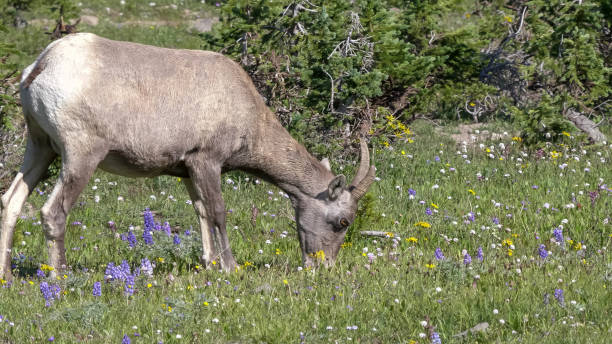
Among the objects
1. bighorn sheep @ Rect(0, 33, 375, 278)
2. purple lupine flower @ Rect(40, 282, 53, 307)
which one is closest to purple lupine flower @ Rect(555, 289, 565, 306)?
bighorn sheep @ Rect(0, 33, 375, 278)

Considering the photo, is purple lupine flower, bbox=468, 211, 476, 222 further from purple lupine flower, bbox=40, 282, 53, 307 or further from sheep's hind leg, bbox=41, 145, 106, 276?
purple lupine flower, bbox=40, 282, 53, 307

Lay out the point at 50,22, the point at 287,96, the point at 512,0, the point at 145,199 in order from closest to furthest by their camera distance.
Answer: the point at 145,199, the point at 287,96, the point at 512,0, the point at 50,22

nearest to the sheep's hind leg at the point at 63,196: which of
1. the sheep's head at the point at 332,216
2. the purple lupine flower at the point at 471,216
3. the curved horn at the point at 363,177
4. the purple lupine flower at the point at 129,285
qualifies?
the purple lupine flower at the point at 129,285

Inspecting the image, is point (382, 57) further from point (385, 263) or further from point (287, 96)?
point (385, 263)

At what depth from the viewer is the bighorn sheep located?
7.58 metres

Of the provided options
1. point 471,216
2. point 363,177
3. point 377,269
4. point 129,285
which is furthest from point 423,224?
point 129,285

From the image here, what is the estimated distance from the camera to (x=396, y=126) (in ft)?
40.5

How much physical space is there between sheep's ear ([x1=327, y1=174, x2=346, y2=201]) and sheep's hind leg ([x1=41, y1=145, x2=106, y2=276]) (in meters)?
2.36

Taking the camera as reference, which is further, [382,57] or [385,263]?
[382,57]

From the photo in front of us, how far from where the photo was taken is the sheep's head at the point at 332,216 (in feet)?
28.9

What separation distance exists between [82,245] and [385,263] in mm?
3334

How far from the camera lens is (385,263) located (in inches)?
324

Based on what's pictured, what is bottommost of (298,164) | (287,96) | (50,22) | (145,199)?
(50,22)

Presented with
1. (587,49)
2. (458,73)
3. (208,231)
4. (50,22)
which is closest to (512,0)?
(458,73)
